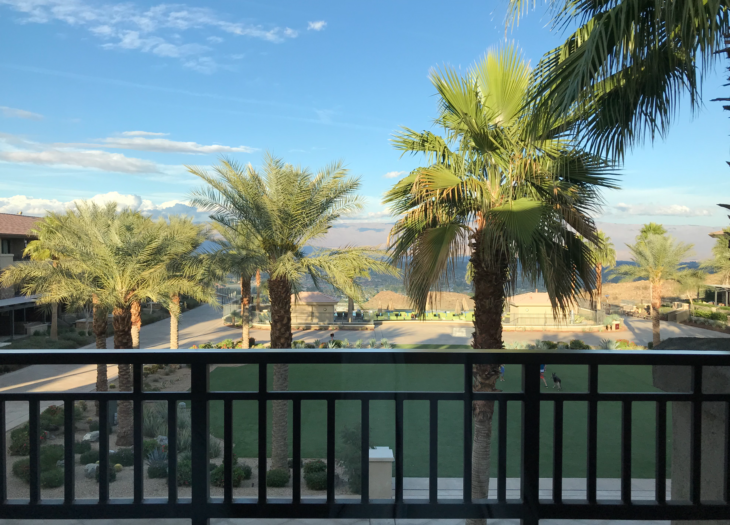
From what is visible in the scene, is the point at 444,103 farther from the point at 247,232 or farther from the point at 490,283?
Answer: the point at 247,232

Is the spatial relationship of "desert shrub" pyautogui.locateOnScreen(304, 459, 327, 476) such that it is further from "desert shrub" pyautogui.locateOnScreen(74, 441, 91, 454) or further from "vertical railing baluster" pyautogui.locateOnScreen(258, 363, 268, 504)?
"vertical railing baluster" pyautogui.locateOnScreen(258, 363, 268, 504)

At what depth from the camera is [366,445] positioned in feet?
5.84

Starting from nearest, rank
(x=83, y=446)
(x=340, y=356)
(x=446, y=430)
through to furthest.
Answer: (x=340, y=356)
(x=83, y=446)
(x=446, y=430)

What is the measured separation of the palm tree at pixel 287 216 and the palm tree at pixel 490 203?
4795 mm

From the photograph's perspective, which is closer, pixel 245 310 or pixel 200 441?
pixel 200 441

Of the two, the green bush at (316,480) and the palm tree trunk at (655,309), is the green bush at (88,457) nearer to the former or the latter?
the green bush at (316,480)

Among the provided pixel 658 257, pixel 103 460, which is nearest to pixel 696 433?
pixel 103 460

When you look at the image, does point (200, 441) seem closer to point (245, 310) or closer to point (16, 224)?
point (245, 310)

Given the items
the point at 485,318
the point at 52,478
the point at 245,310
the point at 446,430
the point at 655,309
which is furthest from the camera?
the point at 655,309

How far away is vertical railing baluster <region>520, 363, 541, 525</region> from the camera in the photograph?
1754 millimetres

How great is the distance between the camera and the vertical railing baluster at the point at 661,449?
1.81m

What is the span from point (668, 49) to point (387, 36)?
3163 centimetres

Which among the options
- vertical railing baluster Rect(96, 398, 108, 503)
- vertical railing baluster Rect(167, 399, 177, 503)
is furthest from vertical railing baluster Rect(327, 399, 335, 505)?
vertical railing baluster Rect(96, 398, 108, 503)

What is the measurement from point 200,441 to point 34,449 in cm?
63
